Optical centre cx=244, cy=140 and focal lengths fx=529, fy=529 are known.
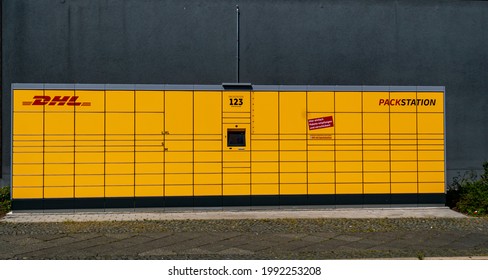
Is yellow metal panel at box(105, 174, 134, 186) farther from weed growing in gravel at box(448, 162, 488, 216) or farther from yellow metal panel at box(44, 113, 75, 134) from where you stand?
weed growing in gravel at box(448, 162, 488, 216)

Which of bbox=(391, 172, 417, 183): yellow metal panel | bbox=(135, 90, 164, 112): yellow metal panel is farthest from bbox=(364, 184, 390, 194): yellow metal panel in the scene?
bbox=(135, 90, 164, 112): yellow metal panel

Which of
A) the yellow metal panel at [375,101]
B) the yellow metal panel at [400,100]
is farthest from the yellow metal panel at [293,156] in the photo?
the yellow metal panel at [400,100]

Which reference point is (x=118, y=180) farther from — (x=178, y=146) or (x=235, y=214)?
(x=235, y=214)

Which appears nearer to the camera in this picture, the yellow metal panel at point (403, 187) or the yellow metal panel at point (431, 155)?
the yellow metal panel at point (403, 187)

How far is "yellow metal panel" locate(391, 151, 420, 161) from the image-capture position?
42.2ft

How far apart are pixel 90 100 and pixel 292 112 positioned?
474cm

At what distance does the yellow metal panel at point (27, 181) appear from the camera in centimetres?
1209

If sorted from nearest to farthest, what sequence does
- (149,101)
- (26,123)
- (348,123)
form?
(26,123), (149,101), (348,123)

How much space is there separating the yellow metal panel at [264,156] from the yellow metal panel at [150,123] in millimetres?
2244

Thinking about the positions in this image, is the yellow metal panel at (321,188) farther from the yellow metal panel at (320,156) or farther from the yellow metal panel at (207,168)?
the yellow metal panel at (207,168)

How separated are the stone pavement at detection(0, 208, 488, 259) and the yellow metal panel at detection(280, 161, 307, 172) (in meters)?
0.99

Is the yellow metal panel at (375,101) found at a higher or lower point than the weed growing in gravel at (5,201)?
higher

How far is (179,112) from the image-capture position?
40.9 feet

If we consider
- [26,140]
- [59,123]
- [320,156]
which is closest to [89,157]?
[59,123]
